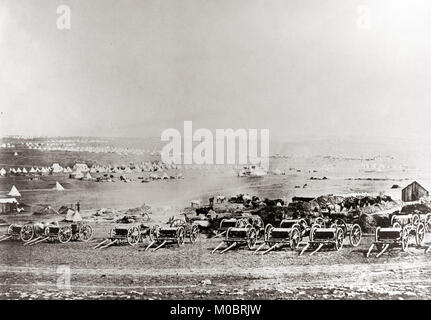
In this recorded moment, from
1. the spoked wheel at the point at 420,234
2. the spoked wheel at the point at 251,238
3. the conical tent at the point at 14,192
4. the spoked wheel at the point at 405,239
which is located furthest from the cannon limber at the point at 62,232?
the spoked wheel at the point at 420,234

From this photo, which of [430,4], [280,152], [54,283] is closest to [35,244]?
[54,283]

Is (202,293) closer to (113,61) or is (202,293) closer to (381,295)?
(381,295)

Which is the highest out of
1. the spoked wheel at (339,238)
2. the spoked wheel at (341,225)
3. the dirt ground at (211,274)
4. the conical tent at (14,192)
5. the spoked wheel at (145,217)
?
the conical tent at (14,192)

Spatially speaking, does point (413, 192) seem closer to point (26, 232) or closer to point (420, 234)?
point (420, 234)

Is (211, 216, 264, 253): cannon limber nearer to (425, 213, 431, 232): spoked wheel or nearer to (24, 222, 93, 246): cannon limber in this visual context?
→ (24, 222, 93, 246): cannon limber

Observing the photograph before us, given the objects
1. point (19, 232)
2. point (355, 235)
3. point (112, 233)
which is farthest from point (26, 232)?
point (355, 235)

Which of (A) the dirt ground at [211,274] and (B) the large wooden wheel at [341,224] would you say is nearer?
(A) the dirt ground at [211,274]

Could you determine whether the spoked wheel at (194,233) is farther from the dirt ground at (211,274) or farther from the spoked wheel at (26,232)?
the spoked wheel at (26,232)
